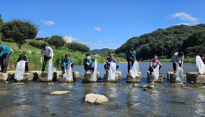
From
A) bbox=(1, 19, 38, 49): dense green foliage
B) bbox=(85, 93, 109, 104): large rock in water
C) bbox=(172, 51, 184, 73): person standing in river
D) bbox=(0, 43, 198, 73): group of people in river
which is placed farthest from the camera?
bbox=(1, 19, 38, 49): dense green foliage

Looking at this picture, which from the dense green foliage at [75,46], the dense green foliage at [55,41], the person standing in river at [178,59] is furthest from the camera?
the dense green foliage at [75,46]

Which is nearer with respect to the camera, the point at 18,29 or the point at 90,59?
the point at 90,59

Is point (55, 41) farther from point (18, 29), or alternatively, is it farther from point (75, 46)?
point (18, 29)

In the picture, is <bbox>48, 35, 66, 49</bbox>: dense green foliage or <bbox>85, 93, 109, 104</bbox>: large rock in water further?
<bbox>48, 35, 66, 49</bbox>: dense green foliage

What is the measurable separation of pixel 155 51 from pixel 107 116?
3803 inches

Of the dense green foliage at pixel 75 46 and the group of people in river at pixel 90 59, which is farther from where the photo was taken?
the dense green foliage at pixel 75 46

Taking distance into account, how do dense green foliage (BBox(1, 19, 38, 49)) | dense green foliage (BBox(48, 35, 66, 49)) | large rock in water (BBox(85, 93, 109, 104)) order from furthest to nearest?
dense green foliage (BBox(48, 35, 66, 49))
dense green foliage (BBox(1, 19, 38, 49))
large rock in water (BBox(85, 93, 109, 104))

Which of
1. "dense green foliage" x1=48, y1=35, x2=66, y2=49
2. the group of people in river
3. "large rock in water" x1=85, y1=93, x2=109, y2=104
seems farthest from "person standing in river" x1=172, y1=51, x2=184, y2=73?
"dense green foliage" x1=48, y1=35, x2=66, y2=49

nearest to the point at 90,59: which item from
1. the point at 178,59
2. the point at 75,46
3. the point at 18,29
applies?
the point at 178,59

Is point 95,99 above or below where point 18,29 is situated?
below

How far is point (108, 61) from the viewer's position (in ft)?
29.4

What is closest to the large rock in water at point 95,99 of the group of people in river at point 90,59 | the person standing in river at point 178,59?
the group of people in river at point 90,59

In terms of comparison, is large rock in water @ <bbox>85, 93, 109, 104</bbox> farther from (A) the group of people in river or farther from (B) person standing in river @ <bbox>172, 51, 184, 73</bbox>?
(B) person standing in river @ <bbox>172, 51, 184, 73</bbox>

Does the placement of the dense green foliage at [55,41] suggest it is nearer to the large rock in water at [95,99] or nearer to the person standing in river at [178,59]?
the person standing in river at [178,59]
